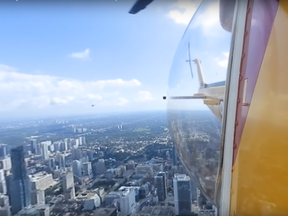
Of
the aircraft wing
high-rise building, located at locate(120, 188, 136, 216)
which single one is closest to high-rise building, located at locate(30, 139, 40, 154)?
high-rise building, located at locate(120, 188, 136, 216)

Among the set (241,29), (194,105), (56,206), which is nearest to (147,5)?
(241,29)

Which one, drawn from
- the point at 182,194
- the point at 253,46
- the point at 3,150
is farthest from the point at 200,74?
the point at 3,150

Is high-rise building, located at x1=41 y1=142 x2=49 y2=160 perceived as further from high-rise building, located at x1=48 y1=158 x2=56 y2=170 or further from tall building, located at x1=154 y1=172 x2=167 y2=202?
tall building, located at x1=154 y1=172 x2=167 y2=202

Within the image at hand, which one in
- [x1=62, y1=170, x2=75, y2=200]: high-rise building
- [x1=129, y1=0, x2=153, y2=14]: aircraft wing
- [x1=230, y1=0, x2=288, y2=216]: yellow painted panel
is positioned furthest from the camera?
[x1=62, y1=170, x2=75, y2=200]: high-rise building

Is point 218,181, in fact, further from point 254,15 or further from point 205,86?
point 254,15

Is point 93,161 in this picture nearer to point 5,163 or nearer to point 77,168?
point 77,168

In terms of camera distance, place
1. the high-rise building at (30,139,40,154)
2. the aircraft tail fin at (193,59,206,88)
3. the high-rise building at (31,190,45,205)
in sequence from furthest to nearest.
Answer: the high-rise building at (30,139,40,154) < the high-rise building at (31,190,45,205) < the aircraft tail fin at (193,59,206,88)
